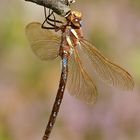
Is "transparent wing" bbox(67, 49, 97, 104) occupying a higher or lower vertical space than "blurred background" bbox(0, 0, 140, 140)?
lower

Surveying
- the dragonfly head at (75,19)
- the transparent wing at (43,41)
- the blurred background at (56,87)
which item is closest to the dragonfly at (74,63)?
the transparent wing at (43,41)

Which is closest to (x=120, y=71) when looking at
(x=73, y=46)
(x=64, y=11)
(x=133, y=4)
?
(x=73, y=46)

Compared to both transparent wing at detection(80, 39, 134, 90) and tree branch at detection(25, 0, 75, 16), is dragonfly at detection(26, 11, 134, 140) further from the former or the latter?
tree branch at detection(25, 0, 75, 16)

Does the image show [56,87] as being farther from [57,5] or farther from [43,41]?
[57,5]

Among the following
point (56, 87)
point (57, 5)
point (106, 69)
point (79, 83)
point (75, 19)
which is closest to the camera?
point (57, 5)

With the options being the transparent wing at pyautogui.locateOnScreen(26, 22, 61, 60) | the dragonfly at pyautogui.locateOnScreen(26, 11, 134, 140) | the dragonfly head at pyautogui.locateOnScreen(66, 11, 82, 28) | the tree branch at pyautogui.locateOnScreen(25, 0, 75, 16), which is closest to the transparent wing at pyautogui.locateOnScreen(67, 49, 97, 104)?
the dragonfly at pyautogui.locateOnScreen(26, 11, 134, 140)

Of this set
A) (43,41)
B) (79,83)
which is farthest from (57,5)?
(79,83)
